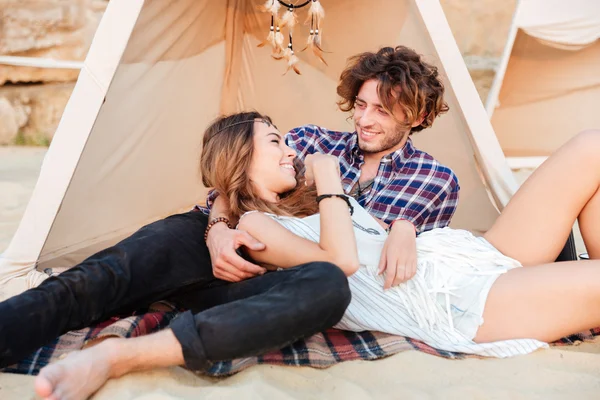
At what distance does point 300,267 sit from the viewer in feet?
5.21

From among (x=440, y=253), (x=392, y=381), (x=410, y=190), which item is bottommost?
(x=392, y=381)

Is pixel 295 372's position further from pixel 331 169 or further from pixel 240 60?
pixel 240 60

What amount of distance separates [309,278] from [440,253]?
1.58 feet

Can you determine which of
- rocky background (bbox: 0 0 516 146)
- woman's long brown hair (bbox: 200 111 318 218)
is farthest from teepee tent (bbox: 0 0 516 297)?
rocky background (bbox: 0 0 516 146)

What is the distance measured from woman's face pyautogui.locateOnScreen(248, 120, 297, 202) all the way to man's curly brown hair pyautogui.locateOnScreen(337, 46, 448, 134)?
535mm

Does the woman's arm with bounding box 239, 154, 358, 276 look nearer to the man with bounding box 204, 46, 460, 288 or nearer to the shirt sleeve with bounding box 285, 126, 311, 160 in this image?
the man with bounding box 204, 46, 460, 288

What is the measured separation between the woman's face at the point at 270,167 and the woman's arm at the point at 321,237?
21cm

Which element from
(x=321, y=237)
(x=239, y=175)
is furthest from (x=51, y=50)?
(x=321, y=237)

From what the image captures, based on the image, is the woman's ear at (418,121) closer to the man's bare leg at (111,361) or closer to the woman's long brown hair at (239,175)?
the woman's long brown hair at (239,175)

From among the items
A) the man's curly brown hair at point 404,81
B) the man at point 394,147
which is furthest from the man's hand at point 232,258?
the man's curly brown hair at point 404,81

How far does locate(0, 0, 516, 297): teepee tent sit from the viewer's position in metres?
2.17

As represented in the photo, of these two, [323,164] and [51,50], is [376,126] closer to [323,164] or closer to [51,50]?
[323,164]

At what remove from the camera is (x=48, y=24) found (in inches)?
256

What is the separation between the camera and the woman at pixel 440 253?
1.65m
